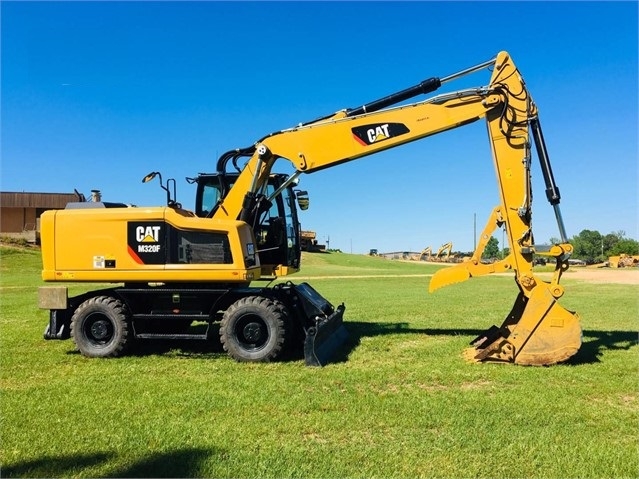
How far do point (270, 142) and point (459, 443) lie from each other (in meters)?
6.10

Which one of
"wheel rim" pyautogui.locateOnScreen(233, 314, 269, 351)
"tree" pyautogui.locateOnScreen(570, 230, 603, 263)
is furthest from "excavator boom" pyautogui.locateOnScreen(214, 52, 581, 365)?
"tree" pyautogui.locateOnScreen(570, 230, 603, 263)

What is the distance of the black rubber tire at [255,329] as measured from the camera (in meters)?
8.51

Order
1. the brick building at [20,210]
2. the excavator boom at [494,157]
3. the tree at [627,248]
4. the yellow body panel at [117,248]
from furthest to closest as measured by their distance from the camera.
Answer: the tree at [627,248], the brick building at [20,210], the yellow body panel at [117,248], the excavator boom at [494,157]

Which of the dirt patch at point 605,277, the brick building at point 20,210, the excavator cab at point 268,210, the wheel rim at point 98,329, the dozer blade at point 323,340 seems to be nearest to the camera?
the dozer blade at point 323,340

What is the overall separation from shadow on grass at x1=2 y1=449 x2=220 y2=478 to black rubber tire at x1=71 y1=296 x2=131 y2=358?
4.47 metres

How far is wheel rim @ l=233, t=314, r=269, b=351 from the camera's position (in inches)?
340

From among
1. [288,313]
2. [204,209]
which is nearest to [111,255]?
[204,209]

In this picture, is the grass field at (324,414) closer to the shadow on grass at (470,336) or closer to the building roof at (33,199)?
the shadow on grass at (470,336)

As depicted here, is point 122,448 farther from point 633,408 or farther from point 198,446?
point 633,408

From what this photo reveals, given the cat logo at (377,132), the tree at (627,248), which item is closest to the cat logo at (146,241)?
the cat logo at (377,132)

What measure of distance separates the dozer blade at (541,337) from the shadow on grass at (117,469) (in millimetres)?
4920

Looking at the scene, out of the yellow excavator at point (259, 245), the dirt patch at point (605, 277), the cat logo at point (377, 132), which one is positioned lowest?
the dirt patch at point (605, 277)

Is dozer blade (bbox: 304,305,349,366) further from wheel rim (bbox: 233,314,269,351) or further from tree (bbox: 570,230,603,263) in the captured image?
tree (bbox: 570,230,603,263)

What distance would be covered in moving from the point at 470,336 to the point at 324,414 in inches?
213
